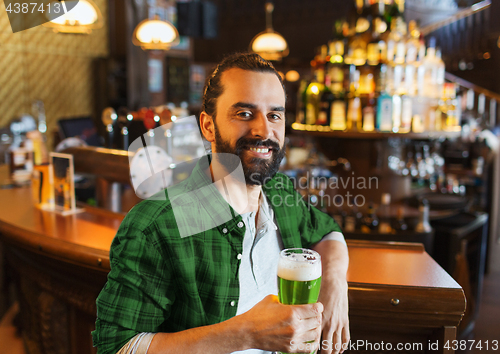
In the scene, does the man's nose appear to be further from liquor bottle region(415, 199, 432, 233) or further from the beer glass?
liquor bottle region(415, 199, 432, 233)

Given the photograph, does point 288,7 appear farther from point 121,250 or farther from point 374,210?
point 121,250

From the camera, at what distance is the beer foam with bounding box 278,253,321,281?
835 mm

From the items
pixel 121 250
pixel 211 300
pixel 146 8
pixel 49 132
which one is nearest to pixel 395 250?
pixel 211 300

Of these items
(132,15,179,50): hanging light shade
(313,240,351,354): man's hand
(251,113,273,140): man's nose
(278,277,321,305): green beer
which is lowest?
(313,240,351,354): man's hand

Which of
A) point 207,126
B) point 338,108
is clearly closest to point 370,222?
point 338,108

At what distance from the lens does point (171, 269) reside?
0.95 m

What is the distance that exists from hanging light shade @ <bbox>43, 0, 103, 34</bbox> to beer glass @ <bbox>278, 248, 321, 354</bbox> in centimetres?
309

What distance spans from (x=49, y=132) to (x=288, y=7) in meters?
5.97

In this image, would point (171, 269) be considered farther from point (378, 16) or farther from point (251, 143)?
point (378, 16)

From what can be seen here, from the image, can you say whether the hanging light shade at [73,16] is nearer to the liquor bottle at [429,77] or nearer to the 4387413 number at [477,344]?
the liquor bottle at [429,77]

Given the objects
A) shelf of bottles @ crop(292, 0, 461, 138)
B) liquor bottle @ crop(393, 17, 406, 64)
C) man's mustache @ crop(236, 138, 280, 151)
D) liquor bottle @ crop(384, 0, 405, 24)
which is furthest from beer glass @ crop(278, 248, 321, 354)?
liquor bottle @ crop(384, 0, 405, 24)

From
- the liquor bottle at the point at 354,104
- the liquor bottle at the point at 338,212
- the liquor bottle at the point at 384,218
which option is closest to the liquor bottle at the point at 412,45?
the liquor bottle at the point at 354,104

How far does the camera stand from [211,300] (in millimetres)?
999

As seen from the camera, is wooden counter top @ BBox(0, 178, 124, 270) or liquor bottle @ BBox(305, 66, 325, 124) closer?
wooden counter top @ BBox(0, 178, 124, 270)
